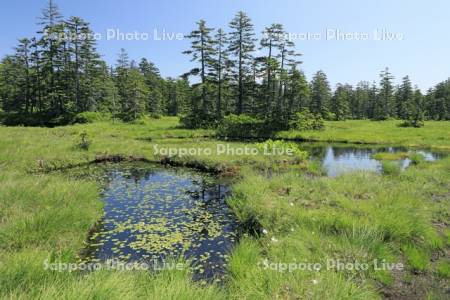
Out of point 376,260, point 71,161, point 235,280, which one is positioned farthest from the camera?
point 71,161

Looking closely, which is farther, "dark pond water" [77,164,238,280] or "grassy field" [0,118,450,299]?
"dark pond water" [77,164,238,280]

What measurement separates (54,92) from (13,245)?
4553cm

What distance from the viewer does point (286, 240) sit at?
731cm

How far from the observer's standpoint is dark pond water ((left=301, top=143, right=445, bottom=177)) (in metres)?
19.5

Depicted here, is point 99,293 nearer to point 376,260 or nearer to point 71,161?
point 376,260

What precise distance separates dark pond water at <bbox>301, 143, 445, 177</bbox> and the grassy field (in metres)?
5.16

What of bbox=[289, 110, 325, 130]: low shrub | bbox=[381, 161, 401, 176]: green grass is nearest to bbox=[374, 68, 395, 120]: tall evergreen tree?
bbox=[289, 110, 325, 130]: low shrub

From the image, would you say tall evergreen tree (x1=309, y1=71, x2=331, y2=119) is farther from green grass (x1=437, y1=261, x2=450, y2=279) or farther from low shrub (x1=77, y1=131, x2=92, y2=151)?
green grass (x1=437, y1=261, x2=450, y2=279)

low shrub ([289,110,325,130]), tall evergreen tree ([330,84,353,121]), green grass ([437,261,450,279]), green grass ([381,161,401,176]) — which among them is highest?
tall evergreen tree ([330,84,353,121])

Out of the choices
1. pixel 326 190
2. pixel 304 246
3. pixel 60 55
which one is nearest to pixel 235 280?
pixel 304 246

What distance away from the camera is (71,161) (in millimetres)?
17641

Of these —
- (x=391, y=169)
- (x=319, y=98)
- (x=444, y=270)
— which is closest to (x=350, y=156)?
(x=391, y=169)

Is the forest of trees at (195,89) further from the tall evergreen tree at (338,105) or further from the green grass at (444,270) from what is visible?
the green grass at (444,270)

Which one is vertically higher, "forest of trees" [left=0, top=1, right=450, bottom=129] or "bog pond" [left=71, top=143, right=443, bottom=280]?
"forest of trees" [left=0, top=1, right=450, bottom=129]
